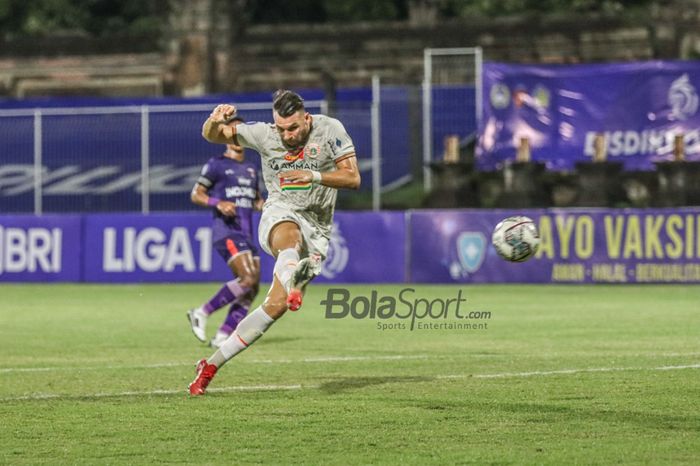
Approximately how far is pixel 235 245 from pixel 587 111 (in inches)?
582

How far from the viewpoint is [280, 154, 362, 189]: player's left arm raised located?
1107cm

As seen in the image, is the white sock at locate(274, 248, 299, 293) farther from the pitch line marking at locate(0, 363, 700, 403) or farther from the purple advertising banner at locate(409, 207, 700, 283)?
the purple advertising banner at locate(409, 207, 700, 283)

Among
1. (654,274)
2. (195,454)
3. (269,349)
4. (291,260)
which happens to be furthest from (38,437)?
(654,274)

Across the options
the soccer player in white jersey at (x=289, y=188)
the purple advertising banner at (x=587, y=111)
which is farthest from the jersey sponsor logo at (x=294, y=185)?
the purple advertising banner at (x=587, y=111)

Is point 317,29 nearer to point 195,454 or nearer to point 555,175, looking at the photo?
point 555,175

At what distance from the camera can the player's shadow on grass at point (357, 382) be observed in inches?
456

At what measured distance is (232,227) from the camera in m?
16.7

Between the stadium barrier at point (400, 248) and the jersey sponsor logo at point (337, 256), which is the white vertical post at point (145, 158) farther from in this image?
the jersey sponsor logo at point (337, 256)

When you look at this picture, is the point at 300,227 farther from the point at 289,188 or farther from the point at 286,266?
the point at 286,266

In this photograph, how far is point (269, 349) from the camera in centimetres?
1552

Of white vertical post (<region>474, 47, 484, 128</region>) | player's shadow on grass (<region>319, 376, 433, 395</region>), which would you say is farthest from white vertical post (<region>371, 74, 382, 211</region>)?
player's shadow on grass (<region>319, 376, 433, 395</region>)

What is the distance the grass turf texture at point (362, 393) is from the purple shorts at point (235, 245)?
1051mm

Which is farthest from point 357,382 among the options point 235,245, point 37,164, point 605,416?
point 37,164

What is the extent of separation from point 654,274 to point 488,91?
6.24 meters
